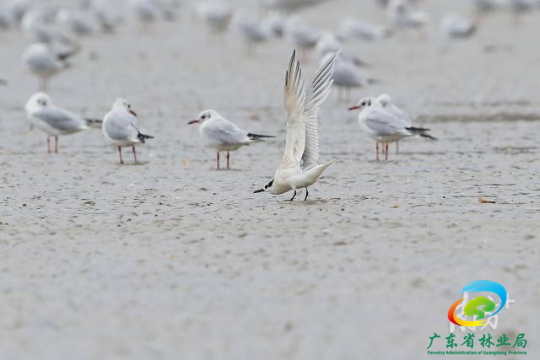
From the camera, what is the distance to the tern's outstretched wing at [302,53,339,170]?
916 cm

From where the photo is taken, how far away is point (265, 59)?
2489cm

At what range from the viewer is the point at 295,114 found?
9.13 m

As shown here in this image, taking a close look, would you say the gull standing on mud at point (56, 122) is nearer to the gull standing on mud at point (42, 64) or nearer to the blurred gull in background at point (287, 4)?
the gull standing on mud at point (42, 64)

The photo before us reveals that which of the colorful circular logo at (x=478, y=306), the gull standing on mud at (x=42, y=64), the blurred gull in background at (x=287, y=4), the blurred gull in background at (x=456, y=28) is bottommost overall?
the colorful circular logo at (x=478, y=306)

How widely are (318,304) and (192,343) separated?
0.89 metres

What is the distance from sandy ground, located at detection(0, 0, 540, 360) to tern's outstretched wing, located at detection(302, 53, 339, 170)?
44 cm

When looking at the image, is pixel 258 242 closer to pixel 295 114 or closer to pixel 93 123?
pixel 295 114

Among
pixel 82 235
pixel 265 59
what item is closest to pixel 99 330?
pixel 82 235

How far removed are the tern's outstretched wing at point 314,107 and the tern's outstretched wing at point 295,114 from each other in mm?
64

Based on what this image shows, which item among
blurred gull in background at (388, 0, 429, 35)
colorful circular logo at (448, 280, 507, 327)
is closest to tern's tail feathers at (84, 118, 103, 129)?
colorful circular logo at (448, 280, 507, 327)

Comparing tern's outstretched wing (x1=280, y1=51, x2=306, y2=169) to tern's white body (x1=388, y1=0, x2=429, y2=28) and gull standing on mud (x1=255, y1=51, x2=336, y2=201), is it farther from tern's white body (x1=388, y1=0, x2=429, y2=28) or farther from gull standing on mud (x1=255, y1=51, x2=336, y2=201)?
tern's white body (x1=388, y1=0, x2=429, y2=28)

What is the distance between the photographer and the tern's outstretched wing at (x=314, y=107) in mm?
9156

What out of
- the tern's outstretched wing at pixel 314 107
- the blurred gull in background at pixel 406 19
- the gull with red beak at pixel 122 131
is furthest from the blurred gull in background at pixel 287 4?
the tern's outstretched wing at pixel 314 107

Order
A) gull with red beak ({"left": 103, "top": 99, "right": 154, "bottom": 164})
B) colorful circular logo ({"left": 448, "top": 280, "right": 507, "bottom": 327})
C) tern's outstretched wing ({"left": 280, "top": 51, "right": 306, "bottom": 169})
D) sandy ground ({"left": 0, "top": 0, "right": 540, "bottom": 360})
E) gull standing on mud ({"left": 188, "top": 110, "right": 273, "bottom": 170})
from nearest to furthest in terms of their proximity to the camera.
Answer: sandy ground ({"left": 0, "top": 0, "right": 540, "bottom": 360})
colorful circular logo ({"left": 448, "top": 280, "right": 507, "bottom": 327})
tern's outstretched wing ({"left": 280, "top": 51, "right": 306, "bottom": 169})
gull standing on mud ({"left": 188, "top": 110, "right": 273, "bottom": 170})
gull with red beak ({"left": 103, "top": 99, "right": 154, "bottom": 164})
